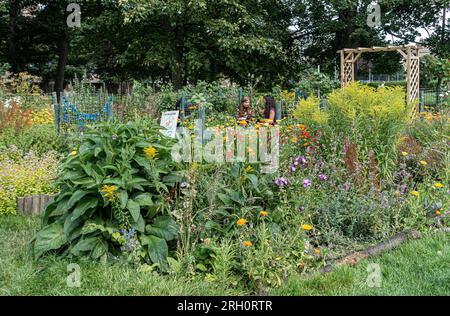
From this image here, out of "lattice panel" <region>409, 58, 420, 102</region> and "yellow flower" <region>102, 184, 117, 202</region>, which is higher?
"lattice panel" <region>409, 58, 420, 102</region>

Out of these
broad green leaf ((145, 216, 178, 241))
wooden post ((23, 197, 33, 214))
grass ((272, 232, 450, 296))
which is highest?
broad green leaf ((145, 216, 178, 241))

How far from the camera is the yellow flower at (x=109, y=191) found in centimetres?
337

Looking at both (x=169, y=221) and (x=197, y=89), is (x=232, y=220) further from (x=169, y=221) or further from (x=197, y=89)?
(x=197, y=89)

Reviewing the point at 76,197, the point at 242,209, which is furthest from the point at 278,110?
the point at 76,197

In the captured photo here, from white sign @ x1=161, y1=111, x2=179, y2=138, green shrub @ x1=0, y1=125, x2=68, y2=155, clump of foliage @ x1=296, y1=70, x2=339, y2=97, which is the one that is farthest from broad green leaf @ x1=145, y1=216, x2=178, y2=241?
clump of foliage @ x1=296, y1=70, x2=339, y2=97

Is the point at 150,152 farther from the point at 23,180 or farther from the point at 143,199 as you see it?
the point at 23,180

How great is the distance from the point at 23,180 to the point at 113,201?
110 inches

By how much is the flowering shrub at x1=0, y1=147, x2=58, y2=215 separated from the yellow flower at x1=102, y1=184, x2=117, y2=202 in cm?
192

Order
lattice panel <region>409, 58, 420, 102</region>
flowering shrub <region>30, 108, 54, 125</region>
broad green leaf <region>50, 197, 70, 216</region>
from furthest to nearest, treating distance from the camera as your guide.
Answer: lattice panel <region>409, 58, 420, 102</region> < flowering shrub <region>30, 108, 54, 125</region> < broad green leaf <region>50, 197, 70, 216</region>

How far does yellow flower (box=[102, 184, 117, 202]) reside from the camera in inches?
133

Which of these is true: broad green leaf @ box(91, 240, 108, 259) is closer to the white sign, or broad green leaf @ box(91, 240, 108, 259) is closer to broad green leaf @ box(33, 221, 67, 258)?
broad green leaf @ box(33, 221, 67, 258)

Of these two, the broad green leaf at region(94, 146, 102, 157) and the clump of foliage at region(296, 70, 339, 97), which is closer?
the broad green leaf at region(94, 146, 102, 157)

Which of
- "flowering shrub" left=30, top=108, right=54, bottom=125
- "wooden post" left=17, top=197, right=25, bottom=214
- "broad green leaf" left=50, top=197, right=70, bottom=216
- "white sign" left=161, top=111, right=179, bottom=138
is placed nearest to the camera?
"broad green leaf" left=50, top=197, right=70, bottom=216
